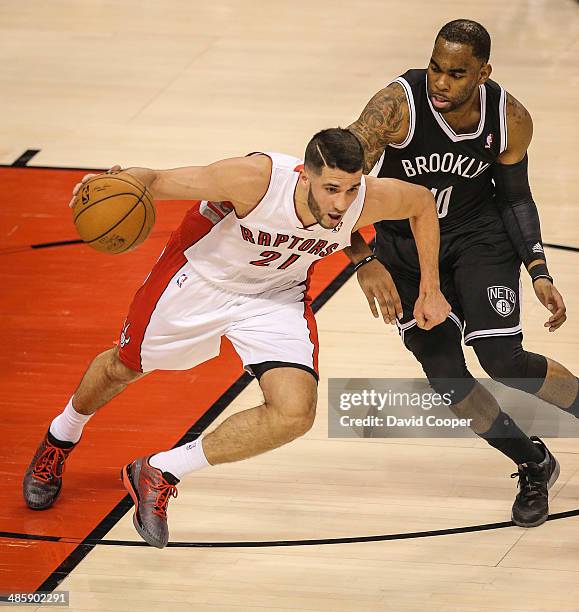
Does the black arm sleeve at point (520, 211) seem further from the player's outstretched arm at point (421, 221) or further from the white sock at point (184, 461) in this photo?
the white sock at point (184, 461)

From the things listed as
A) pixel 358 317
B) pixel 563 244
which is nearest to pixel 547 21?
pixel 563 244

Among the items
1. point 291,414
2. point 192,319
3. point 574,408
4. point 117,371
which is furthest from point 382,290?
point 117,371

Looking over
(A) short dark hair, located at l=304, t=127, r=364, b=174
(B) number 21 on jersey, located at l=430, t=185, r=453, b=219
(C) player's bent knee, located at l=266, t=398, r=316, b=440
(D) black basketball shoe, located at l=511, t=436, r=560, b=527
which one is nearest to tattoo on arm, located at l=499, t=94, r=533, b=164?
(B) number 21 on jersey, located at l=430, t=185, r=453, b=219

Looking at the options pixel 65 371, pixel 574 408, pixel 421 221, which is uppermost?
pixel 421 221

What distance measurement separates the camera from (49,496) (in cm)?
573

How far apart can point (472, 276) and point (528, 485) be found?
922 mm

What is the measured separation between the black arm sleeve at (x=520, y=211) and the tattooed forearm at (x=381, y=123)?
1.59 feet

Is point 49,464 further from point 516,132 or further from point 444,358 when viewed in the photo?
point 516,132

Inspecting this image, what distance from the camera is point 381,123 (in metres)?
5.51

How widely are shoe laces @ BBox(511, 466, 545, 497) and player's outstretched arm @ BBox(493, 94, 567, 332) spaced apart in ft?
2.06

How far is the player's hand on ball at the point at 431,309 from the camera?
5.34 metres

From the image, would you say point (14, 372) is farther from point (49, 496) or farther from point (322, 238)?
point (322, 238)

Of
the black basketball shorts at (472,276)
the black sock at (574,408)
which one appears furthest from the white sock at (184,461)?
the black sock at (574,408)

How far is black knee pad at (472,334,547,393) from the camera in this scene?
5.48m
